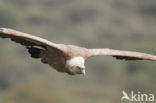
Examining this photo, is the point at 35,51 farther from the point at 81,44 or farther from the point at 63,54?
the point at 81,44

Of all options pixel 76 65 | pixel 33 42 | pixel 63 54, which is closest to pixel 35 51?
pixel 33 42

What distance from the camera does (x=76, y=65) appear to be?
1633 cm

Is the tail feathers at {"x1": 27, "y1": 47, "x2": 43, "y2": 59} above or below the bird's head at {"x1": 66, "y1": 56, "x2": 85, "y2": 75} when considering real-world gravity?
above

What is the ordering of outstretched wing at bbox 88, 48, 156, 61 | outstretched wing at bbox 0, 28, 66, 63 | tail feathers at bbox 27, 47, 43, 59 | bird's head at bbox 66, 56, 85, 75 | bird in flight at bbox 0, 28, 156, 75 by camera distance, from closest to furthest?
outstretched wing at bbox 0, 28, 66, 63
bird in flight at bbox 0, 28, 156, 75
bird's head at bbox 66, 56, 85, 75
outstretched wing at bbox 88, 48, 156, 61
tail feathers at bbox 27, 47, 43, 59

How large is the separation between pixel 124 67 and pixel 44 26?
24.3 feet

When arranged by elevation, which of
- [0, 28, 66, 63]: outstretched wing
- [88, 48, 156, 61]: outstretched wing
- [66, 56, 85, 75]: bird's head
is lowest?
[66, 56, 85, 75]: bird's head

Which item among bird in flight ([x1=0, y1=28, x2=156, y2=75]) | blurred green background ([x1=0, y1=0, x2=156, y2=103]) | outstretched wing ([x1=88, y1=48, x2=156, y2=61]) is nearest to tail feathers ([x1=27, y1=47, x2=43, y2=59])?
bird in flight ([x1=0, y1=28, x2=156, y2=75])

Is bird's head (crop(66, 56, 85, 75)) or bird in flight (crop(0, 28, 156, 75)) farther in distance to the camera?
bird's head (crop(66, 56, 85, 75))

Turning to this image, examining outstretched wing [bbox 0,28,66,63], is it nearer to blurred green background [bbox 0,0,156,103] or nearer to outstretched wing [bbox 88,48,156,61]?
outstretched wing [bbox 88,48,156,61]

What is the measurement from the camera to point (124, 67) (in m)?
45.3

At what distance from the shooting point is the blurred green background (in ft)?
114

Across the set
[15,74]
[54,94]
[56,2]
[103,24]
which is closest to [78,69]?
[54,94]

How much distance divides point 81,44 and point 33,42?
29.0 meters

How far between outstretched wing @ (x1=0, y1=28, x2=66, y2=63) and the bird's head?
0.21 m
